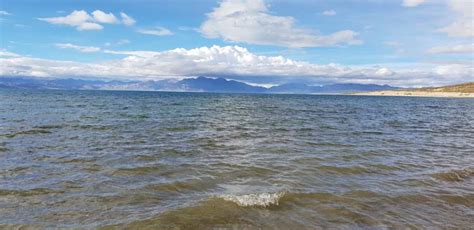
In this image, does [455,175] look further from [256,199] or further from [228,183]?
[228,183]

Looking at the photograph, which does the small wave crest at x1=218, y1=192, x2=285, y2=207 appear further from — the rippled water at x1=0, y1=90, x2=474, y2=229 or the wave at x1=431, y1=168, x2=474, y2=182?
the wave at x1=431, y1=168, x2=474, y2=182

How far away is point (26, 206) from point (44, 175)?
350 cm

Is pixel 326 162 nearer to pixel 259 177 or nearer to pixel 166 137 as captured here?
pixel 259 177

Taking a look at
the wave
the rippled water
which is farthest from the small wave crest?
the wave

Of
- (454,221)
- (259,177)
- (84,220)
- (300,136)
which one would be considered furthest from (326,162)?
(84,220)

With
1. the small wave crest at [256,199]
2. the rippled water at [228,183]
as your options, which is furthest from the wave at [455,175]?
the small wave crest at [256,199]

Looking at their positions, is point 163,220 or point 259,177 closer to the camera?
point 163,220

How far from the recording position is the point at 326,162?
16.2 meters

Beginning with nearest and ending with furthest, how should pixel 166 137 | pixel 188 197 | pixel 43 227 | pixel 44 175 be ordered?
pixel 43 227 → pixel 188 197 → pixel 44 175 → pixel 166 137

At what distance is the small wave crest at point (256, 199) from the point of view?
32.8 ft

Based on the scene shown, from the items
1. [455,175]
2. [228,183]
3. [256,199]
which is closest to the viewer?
[256,199]

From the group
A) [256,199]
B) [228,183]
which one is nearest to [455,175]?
[256,199]

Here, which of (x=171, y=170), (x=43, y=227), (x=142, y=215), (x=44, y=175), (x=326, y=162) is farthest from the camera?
(x=326, y=162)

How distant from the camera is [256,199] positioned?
10.3m
